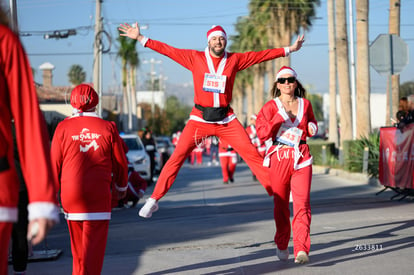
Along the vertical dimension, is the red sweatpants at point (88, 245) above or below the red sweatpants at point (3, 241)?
below

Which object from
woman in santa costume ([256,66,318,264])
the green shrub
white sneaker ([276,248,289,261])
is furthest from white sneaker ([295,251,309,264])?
the green shrub

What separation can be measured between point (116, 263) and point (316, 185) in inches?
486

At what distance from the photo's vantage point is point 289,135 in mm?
7309

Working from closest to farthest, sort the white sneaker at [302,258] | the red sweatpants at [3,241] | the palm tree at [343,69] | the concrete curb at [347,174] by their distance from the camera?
the red sweatpants at [3,241], the white sneaker at [302,258], the concrete curb at [347,174], the palm tree at [343,69]

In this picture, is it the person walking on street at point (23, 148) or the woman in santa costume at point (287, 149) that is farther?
the woman in santa costume at point (287, 149)

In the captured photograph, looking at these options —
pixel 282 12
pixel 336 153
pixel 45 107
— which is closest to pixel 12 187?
pixel 336 153

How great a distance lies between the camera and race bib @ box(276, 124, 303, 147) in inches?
287

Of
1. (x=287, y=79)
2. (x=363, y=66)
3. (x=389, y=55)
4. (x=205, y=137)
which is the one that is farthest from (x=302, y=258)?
(x=363, y=66)

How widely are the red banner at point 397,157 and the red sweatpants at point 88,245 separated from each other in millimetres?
9137

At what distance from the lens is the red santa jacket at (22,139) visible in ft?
10.4

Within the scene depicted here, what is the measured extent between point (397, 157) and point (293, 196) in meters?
7.92

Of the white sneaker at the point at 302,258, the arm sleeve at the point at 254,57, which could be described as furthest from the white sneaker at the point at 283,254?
the arm sleeve at the point at 254,57

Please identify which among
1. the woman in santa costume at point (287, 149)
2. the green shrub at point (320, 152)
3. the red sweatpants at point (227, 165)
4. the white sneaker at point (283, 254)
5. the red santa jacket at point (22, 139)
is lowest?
the green shrub at point (320, 152)

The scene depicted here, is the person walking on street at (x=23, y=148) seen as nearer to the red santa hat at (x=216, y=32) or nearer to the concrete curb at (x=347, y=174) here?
the red santa hat at (x=216, y=32)
